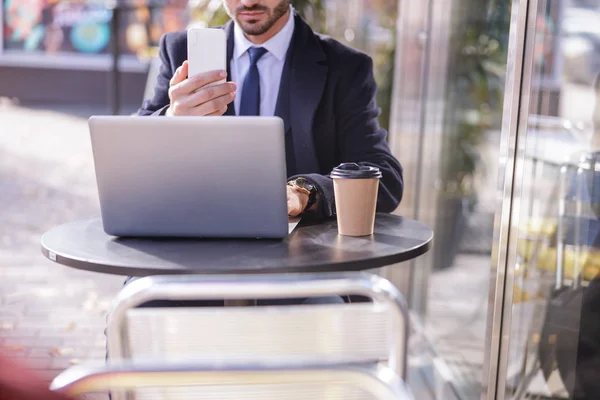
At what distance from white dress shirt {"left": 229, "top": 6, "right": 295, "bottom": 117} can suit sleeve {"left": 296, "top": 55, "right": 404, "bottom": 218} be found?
0.18 m

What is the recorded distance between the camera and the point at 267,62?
2.34 meters

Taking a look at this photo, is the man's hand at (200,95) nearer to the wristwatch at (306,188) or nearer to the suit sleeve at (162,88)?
the wristwatch at (306,188)

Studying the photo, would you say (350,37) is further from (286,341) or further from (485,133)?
(286,341)

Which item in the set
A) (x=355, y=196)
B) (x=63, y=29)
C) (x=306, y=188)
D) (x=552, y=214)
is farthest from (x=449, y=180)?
(x=63, y=29)

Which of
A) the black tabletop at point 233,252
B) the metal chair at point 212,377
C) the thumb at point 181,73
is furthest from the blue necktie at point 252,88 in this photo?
the metal chair at point 212,377

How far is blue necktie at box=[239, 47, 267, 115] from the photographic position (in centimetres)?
228

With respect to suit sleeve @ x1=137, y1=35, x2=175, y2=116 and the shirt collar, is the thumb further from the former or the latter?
the shirt collar

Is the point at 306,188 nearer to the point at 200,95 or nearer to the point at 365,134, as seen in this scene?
the point at 200,95

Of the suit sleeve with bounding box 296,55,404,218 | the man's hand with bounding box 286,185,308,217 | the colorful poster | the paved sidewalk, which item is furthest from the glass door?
the colorful poster

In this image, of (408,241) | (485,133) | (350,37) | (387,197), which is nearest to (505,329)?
(387,197)

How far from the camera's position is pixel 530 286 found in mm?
2275

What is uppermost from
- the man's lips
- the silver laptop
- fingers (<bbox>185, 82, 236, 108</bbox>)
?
the man's lips

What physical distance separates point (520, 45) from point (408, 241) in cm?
67

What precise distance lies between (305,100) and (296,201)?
534 mm
